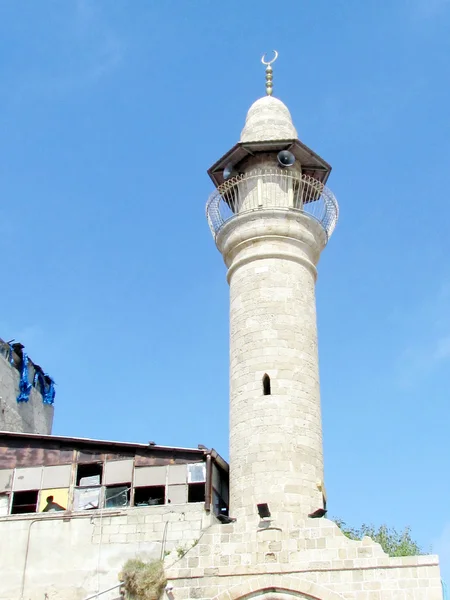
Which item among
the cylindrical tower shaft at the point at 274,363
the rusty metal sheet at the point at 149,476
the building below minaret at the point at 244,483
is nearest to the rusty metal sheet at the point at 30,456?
the building below minaret at the point at 244,483

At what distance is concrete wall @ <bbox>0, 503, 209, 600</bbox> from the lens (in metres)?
18.6

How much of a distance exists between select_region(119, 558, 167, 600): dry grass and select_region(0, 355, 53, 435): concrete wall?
34.4 feet

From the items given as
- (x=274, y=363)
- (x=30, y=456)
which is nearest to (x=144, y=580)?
(x=30, y=456)

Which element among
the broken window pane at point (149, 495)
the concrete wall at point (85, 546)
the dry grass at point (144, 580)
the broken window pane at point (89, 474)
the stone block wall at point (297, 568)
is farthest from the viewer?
the broken window pane at point (89, 474)

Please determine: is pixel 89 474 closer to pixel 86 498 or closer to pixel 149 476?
pixel 86 498

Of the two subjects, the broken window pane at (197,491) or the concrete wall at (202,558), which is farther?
the broken window pane at (197,491)

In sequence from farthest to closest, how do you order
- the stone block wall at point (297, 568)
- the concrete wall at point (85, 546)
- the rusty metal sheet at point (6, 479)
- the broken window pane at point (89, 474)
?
the rusty metal sheet at point (6, 479) < the broken window pane at point (89, 474) < the concrete wall at point (85, 546) < the stone block wall at point (297, 568)

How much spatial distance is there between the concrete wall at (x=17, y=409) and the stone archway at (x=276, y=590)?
12.3 m

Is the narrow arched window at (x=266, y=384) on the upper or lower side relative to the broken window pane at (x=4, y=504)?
upper

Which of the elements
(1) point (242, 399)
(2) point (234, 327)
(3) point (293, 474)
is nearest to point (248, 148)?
(2) point (234, 327)

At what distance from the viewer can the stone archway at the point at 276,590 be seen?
652 inches

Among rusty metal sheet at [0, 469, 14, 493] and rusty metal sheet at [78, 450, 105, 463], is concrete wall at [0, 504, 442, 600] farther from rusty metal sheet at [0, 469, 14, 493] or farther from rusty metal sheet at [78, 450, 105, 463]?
rusty metal sheet at [78, 450, 105, 463]

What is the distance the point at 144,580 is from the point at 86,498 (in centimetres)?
347

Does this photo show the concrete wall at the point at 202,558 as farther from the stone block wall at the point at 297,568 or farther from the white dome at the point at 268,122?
the white dome at the point at 268,122
